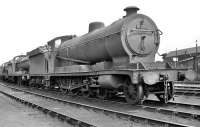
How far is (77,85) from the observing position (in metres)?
13.0

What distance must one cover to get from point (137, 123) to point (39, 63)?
12.2m

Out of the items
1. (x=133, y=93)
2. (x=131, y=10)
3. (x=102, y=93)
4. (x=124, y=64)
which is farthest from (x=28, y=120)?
(x=131, y=10)

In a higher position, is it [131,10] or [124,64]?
[131,10]

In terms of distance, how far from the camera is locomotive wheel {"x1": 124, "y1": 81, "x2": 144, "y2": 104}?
930 centimetres

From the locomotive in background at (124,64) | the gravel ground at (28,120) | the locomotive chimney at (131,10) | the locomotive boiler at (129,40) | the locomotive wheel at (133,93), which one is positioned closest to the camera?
the gravel ground at (28,120)

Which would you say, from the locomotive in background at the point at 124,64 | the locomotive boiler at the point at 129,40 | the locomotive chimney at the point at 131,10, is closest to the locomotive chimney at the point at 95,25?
the locomotive in background at the point at 124,64

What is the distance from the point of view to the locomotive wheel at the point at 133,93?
9.30 meters

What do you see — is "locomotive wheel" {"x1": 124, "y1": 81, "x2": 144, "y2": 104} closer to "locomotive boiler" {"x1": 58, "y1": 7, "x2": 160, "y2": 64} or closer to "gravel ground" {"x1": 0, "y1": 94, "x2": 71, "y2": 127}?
"locomotive boiler" {"x1": 58, "y1": 7, "x2": 160, "y2": 64}

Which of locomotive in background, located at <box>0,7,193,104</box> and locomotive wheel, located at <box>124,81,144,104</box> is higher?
locomotive in background, located at <box>0,7,193,104</box>

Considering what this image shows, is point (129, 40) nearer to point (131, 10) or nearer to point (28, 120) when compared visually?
point (131, 10)

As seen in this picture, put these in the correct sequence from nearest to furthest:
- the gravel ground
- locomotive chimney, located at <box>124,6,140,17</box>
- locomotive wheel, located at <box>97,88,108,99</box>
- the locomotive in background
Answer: the gravel ground, the locomotive in background, locomotive chimney, located at <box>124,6,140,17</box>, locomotive wheel, located at <box>97,88,108,99</box>

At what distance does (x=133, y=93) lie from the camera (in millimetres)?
9688

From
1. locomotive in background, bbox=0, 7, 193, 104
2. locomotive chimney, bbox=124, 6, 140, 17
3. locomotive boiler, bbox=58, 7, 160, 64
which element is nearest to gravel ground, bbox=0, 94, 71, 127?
locomotive in background, bbox=0, 7, 193, 104

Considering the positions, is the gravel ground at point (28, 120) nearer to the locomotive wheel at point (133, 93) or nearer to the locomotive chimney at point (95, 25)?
the locomotive wheel at point (133, 93)
